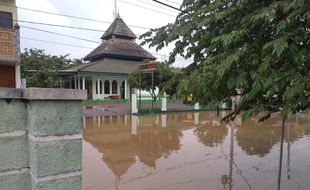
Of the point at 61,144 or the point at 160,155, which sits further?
the point at 160,155

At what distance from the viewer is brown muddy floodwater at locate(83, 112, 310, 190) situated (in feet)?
20.1

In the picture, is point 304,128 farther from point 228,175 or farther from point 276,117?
point 228,175

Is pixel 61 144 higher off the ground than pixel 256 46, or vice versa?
pixel 256 46

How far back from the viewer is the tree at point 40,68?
28.9 meters

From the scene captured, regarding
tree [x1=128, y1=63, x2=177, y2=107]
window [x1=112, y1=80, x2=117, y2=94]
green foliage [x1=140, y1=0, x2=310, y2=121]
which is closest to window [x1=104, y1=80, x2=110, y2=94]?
window [x1=112, y1=80, x2=117, y2=94]

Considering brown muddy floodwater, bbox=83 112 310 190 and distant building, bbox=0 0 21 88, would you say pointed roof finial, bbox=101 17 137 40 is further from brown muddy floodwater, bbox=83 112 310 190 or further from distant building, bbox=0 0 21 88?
distant building, bbox=0 0 21 88

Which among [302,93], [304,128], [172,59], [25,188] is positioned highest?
[172,59]

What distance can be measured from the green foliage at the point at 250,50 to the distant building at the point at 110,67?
2497 centimetres

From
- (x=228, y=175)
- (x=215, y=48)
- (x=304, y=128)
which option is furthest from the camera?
(x=304, y=128)

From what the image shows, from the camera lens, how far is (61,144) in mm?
1756

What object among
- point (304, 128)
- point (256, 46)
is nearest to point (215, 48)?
point (256, 46)

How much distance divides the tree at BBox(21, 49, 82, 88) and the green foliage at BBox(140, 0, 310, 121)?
86.7 feet

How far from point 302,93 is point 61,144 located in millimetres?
2053

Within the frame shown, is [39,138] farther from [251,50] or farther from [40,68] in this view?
[40,68]
